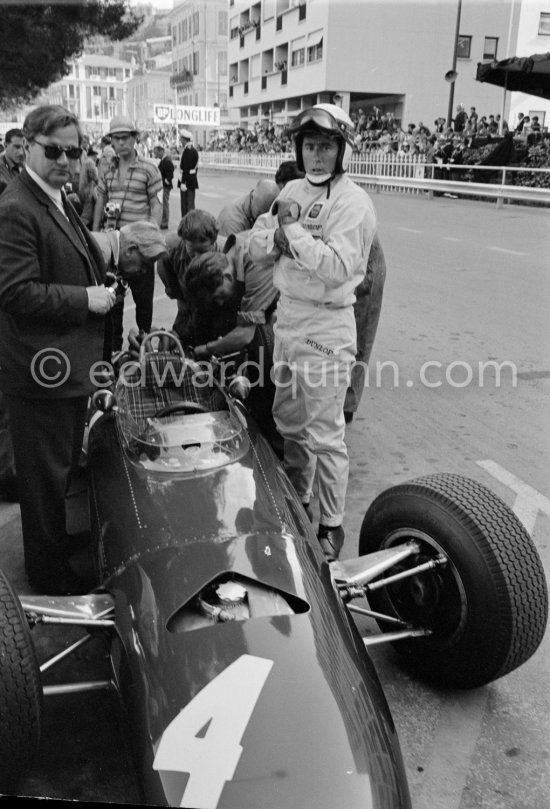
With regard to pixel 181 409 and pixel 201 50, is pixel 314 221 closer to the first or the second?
pixel 181 409

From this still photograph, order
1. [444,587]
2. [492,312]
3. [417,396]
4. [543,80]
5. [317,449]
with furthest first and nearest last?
[543,80] < [492,312] < [417,396] < [317,449] < [444,587]

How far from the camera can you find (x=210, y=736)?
169cm

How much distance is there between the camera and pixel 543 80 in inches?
687

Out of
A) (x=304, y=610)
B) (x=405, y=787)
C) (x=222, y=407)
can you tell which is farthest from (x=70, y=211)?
(x=405, y=787)

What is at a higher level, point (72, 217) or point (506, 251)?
point (72, 217)

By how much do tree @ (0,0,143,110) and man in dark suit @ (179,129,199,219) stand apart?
5.09 m

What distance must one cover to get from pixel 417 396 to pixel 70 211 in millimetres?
3606

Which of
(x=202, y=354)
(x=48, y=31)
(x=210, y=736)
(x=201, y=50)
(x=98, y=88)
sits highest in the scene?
(x=201, y=50)

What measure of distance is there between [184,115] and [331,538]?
58363mm

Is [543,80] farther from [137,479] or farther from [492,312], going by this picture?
[137,479]

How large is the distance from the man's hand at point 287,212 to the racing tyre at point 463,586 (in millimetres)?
1250

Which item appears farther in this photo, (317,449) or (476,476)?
(476,476)

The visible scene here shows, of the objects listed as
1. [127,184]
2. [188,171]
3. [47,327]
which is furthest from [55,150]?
[188,171]

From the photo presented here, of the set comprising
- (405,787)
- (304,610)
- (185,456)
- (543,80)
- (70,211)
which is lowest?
(405,787)
